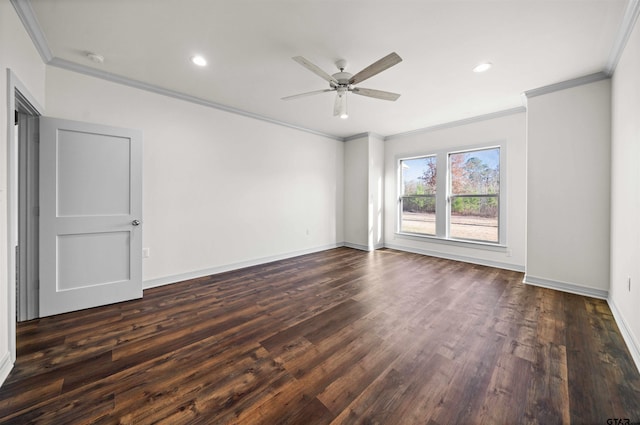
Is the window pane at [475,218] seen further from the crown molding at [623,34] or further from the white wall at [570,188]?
the crown molding at [623,34]

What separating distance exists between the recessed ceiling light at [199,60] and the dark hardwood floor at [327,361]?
2762 millimetres

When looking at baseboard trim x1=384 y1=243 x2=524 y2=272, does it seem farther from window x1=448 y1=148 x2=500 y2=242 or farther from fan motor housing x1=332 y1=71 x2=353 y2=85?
fan motor housing x1=332 y1=71 x2=353 y2=85

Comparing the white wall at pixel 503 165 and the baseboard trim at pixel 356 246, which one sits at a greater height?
the white wall at pixel 503 165

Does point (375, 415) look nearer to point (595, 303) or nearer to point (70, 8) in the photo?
point (595, 303)

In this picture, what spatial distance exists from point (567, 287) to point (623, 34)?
9.31 feet

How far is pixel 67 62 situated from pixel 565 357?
555 centimetres

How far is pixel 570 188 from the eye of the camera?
319 centimetres

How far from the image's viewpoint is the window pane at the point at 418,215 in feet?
17.6

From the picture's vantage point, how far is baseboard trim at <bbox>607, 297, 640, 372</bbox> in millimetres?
1839

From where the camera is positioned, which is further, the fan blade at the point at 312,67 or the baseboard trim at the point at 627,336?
the fan blade at the point at 312,67

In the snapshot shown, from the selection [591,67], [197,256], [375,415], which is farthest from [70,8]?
[591,67]

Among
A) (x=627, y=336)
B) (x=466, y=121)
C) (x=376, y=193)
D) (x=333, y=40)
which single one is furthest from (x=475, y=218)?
(x=333, y=40)

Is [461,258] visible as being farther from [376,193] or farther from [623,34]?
[623,34]

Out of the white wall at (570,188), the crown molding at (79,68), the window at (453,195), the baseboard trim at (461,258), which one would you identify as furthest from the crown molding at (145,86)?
the white wall at (570,188)
